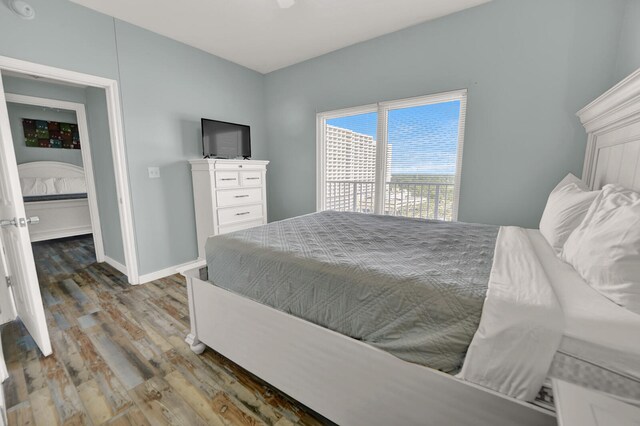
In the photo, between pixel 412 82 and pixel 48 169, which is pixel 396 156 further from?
pixel 48 169

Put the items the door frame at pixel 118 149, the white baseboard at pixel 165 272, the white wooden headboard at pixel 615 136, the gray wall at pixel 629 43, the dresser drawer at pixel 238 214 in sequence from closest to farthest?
the white wooden headboard at pixel 615 136, the gray wall at pixel 629 43, the door frame at pixel 118 149, the white baseboard at pixel 165 272, the dresser drawer at pixel 238 214

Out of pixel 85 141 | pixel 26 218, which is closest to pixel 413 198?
pixel 26 218

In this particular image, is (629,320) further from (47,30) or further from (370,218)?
(47,30)

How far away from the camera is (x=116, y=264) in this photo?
3.25m

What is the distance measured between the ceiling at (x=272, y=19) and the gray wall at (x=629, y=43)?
102 centimetres

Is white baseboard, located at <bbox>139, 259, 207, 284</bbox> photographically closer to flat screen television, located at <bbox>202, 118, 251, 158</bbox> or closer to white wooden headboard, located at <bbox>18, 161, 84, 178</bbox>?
flat screen television, located at <bbox>202, 118, 251, 158</bbox>

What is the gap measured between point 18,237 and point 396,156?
3.35 m

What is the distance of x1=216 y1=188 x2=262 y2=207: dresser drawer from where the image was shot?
314cm

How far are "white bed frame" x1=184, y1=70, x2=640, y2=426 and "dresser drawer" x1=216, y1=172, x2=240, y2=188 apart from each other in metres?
1.53

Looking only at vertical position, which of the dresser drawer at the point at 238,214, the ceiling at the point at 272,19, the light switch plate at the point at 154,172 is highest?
the ceiling at the point at 272,19

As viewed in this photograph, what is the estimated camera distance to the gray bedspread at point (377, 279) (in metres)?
0.93

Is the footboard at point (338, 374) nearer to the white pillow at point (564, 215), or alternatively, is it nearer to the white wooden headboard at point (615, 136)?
the white pillow at point (564, 215)

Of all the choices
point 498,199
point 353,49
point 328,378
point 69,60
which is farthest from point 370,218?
point 69,60

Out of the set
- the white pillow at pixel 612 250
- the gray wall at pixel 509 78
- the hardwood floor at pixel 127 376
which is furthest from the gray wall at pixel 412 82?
the white pillow at pixel 612 250
